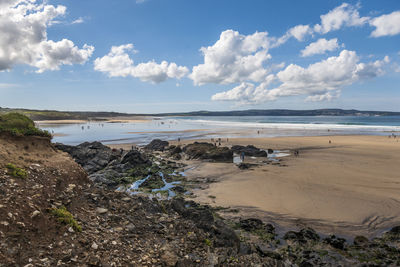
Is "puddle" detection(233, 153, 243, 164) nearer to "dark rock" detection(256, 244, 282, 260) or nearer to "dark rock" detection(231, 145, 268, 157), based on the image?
"dark rock" detection(231, 145, 268, 157)

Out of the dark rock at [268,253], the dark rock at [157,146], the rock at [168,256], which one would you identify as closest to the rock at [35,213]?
the rock at [168,256]

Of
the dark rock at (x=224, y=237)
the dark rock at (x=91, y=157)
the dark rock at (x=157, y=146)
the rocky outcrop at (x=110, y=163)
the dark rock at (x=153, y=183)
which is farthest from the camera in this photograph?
the dark rock at (x=157, y=146)

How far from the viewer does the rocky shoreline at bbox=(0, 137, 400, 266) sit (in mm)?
5949

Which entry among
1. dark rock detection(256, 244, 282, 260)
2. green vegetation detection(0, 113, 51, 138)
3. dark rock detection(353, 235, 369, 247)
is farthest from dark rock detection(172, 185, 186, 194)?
dark rock detection(353, 235, 369, 247)

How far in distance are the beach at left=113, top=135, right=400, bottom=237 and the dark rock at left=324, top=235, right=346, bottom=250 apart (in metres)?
0.85

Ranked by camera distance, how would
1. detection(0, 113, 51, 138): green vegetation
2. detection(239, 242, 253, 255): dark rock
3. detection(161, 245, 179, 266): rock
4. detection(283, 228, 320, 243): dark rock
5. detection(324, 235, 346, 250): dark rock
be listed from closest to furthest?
detection(161, 245, 179, 266): rock → detection(239, 242, 253, 255): dark rock → detection(0, 113, 51, 138): green vegetation → detection(324, 235, 346, 250): dark rock → detection(283, 228, 320, 243): dark rock

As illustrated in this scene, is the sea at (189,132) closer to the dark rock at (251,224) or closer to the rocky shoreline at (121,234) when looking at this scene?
the dark rock at (251,224)

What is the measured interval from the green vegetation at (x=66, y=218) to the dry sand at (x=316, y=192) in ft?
32.1

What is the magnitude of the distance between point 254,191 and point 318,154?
21.1 meters

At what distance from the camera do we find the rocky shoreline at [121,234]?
595 centimetres

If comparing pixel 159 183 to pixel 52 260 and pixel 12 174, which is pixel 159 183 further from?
pixel 52 260

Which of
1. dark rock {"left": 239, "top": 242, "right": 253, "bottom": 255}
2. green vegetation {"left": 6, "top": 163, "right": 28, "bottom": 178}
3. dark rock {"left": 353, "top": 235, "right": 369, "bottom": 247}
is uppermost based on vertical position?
green vegetation {"left": 6, "top": 163, "right": 28, "bottom": 178}

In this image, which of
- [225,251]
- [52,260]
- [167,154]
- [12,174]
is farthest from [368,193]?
[167,154]

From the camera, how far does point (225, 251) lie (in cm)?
824
